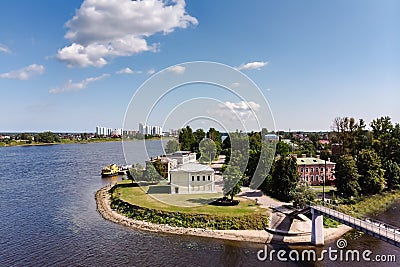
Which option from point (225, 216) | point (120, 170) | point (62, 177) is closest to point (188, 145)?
point (120, 170)

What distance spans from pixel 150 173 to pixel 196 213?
15680 mm

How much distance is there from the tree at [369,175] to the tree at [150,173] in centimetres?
2617

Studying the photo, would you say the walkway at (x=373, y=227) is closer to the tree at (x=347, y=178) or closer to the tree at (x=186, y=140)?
the tree at (x=347, y=178)

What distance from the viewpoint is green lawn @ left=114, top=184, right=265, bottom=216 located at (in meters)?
31.2

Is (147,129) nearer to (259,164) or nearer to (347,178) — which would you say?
(259,164)

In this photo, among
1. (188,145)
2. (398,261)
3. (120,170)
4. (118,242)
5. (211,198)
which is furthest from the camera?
(188,145)

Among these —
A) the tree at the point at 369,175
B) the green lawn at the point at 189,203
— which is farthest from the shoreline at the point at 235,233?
the tree at the point at 369,175

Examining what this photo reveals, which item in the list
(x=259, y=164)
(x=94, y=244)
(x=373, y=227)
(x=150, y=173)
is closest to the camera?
(x=373, y=227)

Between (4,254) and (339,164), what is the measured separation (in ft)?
116

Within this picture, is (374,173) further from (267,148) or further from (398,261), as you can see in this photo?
(398,261)

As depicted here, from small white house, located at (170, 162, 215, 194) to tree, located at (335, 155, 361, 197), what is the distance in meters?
15.3

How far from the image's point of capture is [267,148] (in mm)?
45531

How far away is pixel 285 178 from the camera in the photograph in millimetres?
36375

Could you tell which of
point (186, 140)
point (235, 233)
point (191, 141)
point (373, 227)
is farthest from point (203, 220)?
point (191, 141)
